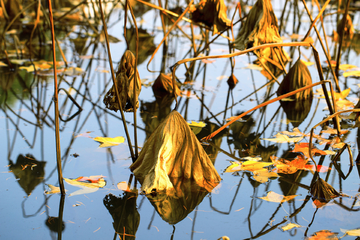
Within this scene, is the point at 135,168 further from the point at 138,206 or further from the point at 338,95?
the point at 338,95

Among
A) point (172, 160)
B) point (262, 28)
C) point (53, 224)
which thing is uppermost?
point (262, 28)

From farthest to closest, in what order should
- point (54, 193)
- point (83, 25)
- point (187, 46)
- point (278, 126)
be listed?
point (83, 25), point (187, 46), point (278, 126), point (54, 193)

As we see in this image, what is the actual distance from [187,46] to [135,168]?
1669 mm

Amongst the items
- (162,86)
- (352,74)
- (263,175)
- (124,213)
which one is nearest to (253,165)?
(263,175)

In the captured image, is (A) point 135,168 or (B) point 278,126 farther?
A: (B) point 278,126

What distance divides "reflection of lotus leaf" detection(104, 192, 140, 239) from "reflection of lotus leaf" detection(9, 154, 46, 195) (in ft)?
0.68

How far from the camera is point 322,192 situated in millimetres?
850

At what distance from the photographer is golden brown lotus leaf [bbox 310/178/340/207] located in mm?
844

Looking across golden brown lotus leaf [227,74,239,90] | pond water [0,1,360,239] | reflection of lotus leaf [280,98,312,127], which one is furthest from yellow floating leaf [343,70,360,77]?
golden brown lotus leaf [227,74,239,90]

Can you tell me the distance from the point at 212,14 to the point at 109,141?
63cm

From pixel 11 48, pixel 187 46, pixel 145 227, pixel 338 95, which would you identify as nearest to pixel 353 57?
pixel 338 95

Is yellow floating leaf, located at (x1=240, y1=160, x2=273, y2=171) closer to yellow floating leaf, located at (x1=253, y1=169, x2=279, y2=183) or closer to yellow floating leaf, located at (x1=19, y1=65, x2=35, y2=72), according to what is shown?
yellow floating leaf, located at (x1=253, y1=169, x2=279, y2=183)

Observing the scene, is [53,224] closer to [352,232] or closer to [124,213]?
[124,213]

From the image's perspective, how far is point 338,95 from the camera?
5.03 ft
